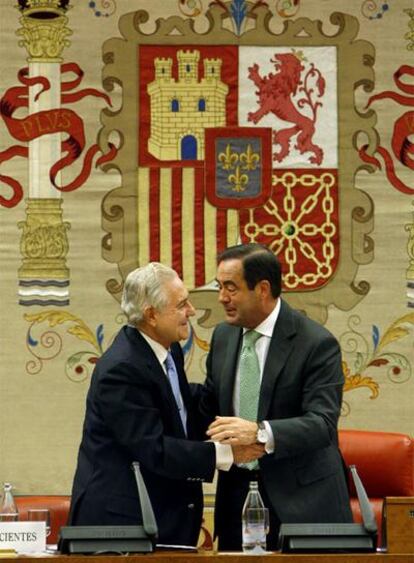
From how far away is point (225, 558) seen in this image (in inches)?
163

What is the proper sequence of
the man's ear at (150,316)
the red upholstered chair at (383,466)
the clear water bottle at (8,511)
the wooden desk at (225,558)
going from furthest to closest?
the red upholstered chair at (383,466), the man's ear at (150,316), the clear water bottle at (8,511), the wooden desk at (225,558)

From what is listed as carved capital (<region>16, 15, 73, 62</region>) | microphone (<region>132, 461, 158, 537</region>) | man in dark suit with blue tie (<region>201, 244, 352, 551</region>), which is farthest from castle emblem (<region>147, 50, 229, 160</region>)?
microphone (<region>132, 461, 158, 537</region>)

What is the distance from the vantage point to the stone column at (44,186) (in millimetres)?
6676

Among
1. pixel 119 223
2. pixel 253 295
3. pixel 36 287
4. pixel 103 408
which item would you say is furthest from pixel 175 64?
pixel 103 408

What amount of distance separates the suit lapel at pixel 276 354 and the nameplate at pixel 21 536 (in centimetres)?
111

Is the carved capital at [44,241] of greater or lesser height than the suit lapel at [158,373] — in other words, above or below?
above

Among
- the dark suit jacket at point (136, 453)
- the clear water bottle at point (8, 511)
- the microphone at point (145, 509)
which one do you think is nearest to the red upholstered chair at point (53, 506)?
the clear water bottle at point (8, 511)

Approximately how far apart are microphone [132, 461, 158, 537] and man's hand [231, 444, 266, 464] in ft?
1.49

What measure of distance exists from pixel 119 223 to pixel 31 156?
0.58 m

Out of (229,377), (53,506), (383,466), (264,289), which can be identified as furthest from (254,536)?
(53,506)

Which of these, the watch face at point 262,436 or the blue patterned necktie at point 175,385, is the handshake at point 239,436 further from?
the blue patterned necktie at point 175,385

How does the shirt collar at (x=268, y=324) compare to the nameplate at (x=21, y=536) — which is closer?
the nameplate at (x=21, y=536)

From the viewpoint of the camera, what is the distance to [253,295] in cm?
521

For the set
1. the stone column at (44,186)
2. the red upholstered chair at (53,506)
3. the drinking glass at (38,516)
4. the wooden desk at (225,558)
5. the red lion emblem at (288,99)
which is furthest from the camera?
the red lion emblem at (288,99)
